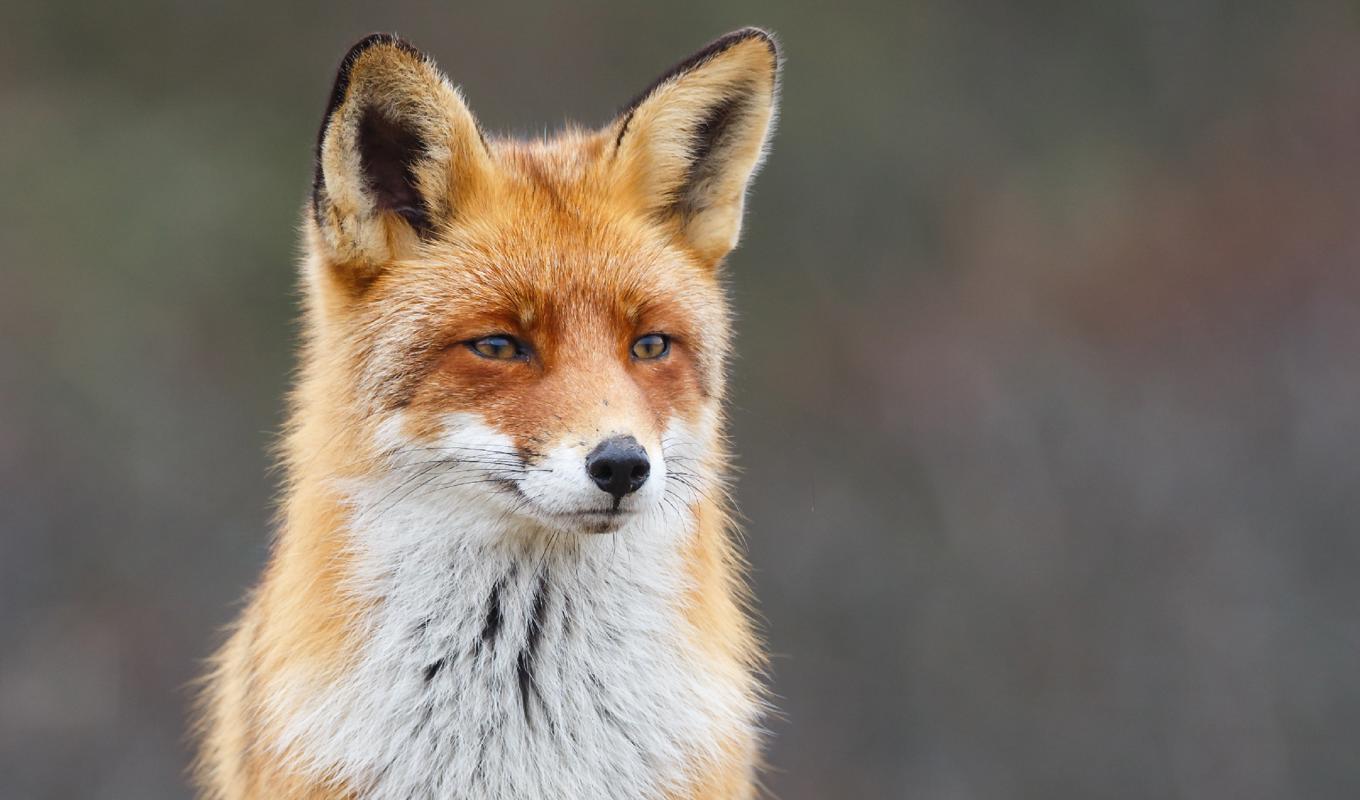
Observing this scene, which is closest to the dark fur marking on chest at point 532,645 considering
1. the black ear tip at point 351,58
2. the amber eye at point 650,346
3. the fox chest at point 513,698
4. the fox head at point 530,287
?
the fox chest at point 513,698

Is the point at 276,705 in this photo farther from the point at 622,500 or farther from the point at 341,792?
the point at 622,500

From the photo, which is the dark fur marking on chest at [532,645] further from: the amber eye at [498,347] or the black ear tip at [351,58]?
the black ear tip at [351,58]

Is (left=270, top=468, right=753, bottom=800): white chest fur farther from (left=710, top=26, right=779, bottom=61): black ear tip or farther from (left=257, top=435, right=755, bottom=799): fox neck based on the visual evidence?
(left=710, top=26, right=779, bottom=61): black ear tip

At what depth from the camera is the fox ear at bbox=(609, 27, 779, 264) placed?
275cm

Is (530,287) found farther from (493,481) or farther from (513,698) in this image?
(513,698)

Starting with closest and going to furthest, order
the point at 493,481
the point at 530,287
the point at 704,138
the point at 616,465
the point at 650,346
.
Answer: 1. the point at 616,465
2. the point at 493,481
3. the point at 530,287
4. the point at 650,346
5. the point at 704,138

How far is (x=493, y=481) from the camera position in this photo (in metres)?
2.46

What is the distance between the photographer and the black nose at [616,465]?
91.5 inches

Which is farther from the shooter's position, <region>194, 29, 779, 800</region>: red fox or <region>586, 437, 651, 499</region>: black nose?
<region>194, 29, 779, 800</region>: red fox

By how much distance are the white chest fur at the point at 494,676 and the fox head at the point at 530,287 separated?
112 millimetres

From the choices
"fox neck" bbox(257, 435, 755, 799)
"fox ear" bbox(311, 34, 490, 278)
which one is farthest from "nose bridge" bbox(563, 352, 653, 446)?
"fox ear" bbox(311, 34, 490, 278)

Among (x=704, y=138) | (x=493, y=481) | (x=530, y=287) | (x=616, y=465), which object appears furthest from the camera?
(x=704, y=138)

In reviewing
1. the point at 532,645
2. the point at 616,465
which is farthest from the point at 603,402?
the point at 532,645

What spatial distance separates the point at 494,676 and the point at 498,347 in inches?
23.1
